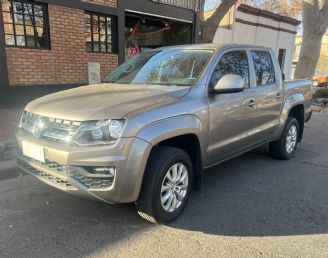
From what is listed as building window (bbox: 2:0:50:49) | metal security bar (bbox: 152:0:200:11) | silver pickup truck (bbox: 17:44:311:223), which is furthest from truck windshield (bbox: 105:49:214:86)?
metal security bar (bbox: 152:0:200:11)

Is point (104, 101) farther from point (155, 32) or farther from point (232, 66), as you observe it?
point (155, 32)

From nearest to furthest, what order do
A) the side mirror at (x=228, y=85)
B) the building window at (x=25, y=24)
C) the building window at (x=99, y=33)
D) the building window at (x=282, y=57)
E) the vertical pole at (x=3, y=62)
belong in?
the side mirror at (x=228, y=85), the vertical pole at (x=3, y=62), the building window at (x=25, y=24), the building window at (x=99, y=33), the building window at (x=282, y=57)

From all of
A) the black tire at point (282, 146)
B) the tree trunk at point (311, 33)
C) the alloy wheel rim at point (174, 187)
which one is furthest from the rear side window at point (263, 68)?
the tree trunk at point (311, 33)

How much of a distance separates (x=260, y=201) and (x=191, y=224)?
1.05 metres

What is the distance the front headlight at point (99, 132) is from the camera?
9.52 feet

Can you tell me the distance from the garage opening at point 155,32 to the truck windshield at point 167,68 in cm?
739

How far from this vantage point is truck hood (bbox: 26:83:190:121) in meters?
2.98

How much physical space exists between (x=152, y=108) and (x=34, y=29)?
6.29 metres

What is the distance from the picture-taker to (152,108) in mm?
3129

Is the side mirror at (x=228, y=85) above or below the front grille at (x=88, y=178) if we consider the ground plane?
above

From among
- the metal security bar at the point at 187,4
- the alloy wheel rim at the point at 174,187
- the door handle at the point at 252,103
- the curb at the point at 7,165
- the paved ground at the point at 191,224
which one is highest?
the metal security bar at the point at 187,4

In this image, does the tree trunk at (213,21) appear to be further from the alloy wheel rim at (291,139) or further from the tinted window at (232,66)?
the tinted window at (232,66)

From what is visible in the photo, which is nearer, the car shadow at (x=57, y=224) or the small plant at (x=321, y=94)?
the car shadow at (x=57, y=224)

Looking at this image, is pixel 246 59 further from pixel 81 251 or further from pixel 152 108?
pixel 81 251
